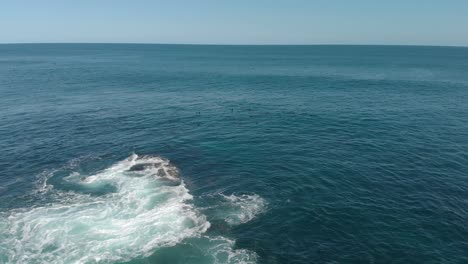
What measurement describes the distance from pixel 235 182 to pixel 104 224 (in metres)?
25.2

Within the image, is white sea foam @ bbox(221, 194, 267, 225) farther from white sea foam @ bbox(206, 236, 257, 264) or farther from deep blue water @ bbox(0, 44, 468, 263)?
white sea foam @ bbox(206, 236, 257, 264)

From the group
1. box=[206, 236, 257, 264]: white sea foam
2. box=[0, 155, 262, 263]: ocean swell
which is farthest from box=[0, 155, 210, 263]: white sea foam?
box=[206, 236, 257, 264]: white sea foam

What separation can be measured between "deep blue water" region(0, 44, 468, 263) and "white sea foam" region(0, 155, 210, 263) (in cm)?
24

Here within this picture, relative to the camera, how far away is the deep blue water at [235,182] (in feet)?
154

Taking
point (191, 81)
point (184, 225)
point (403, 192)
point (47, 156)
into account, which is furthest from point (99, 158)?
point (191, 81)

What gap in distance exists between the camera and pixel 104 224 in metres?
52.0

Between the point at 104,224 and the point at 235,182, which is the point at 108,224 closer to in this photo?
the point at 104,224

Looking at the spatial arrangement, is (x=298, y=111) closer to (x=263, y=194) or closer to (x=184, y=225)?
(x=263, y=194)

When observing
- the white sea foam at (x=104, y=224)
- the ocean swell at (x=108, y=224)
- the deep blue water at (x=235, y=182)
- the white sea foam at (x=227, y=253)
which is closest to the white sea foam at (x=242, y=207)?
the deep blue water at (x=235, y=182)

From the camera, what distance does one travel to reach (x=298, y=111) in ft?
379

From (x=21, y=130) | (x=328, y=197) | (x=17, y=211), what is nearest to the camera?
(x=17, y=211)

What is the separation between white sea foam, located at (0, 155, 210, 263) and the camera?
45.6 m

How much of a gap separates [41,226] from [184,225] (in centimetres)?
2229

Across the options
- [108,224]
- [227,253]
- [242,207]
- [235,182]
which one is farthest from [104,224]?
[235,182]
